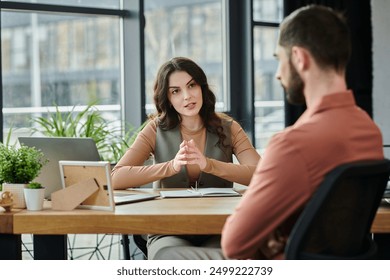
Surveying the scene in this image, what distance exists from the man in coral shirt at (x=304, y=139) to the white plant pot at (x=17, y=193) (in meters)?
1.01

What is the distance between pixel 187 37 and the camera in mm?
5340

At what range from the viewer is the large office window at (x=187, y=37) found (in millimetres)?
5109

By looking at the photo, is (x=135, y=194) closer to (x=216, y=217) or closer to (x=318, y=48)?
(x=216, y=217)

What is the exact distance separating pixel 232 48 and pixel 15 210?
11.4 ft

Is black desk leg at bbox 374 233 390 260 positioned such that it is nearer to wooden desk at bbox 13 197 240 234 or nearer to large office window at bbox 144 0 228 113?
wooden desk at bbox 13 197 240 234

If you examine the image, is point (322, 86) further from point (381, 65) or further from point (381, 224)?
point (381, 65)

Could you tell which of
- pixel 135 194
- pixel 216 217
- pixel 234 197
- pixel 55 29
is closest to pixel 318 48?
pixel 216 217

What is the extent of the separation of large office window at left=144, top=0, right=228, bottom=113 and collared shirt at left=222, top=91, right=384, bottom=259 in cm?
349

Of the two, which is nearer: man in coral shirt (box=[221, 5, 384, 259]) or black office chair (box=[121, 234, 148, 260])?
man in coral shirt (box=[221, 5, 384, 259])

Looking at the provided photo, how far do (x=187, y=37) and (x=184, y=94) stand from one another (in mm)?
2326

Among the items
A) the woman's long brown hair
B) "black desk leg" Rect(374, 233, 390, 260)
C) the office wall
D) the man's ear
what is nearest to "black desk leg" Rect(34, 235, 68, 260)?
the woman's long brown hair

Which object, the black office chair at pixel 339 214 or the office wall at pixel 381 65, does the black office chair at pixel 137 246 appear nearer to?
the black office chair at pixel 339 214

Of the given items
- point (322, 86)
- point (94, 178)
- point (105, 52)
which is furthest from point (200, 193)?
point (105, 52)

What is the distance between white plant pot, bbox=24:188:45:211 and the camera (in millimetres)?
2367
